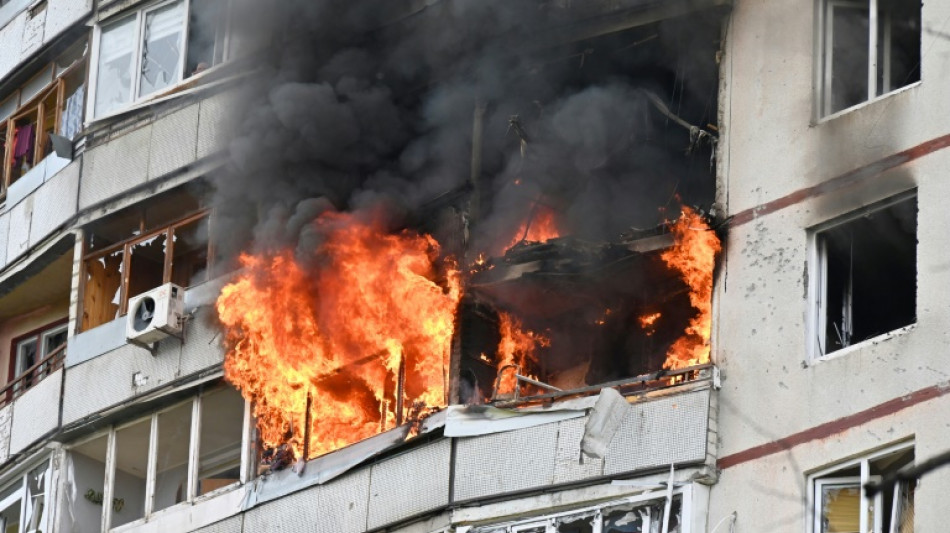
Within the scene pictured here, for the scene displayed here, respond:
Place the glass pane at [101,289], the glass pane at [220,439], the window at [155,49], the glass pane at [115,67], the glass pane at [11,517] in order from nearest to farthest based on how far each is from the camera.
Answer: the glass pane at [220,439] → the window at [155,49] → the glass pane at [101,289] → the glass pane at [115,67] → the glass pane at [11,517]

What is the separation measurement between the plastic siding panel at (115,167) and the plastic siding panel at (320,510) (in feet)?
17.3

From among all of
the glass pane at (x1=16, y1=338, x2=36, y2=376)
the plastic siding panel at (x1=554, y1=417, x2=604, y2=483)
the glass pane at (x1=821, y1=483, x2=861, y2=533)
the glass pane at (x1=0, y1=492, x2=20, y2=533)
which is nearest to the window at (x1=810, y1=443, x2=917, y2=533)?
the glass pane at (x1=821, y1=483, x2=861, y2=533)

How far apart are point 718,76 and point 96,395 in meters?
8.91

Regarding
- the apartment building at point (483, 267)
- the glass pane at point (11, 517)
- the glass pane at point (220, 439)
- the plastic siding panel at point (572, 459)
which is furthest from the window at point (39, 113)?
the plastic siding panel at point (572, 459)

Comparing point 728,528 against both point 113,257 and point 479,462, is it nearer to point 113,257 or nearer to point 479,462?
point 479,462

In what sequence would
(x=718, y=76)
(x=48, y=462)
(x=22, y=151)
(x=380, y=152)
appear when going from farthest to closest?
(x=22, y=151) < (x=48, y=462) < (x=380, y=152) < (x=718, y=76)

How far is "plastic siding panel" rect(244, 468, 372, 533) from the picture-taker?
21.7 metres

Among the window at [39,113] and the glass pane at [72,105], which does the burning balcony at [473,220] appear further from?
the window at [39,113]

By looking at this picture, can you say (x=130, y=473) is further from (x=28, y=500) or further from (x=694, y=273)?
(x=694, y=273)

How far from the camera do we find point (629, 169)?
22297 mm

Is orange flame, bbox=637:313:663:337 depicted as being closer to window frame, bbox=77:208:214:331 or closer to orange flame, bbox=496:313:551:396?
orange flame, bbox=496:313:551:396

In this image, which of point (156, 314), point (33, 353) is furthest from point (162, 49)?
point (33, 353)

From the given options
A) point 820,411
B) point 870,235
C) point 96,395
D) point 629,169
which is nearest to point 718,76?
point 629,169

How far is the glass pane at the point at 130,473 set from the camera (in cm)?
2536
